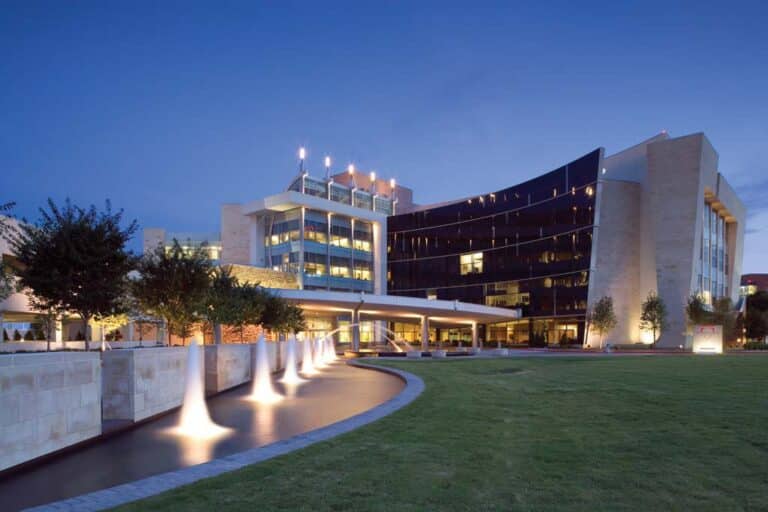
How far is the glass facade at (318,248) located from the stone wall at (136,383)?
55.7 meters

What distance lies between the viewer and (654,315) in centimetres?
5900

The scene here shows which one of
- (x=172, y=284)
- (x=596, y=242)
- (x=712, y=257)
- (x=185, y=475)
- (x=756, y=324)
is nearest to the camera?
(x=185, y=475)

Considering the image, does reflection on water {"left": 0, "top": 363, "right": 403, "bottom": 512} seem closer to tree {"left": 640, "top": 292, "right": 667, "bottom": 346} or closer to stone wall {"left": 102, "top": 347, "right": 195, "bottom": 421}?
stone wall {"left": 102, "top": 347, "right": 195, "bottom": 421}

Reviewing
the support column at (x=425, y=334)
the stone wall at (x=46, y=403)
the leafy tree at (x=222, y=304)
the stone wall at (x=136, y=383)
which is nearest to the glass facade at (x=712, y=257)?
the support column at (x=425, y=334)

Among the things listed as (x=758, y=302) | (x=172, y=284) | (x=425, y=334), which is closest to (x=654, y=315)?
(x=425, y=334)

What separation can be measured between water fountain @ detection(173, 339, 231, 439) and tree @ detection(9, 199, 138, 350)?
387 cm

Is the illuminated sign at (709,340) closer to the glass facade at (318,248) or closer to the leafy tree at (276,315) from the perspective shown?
the leafy tree at (276,315)

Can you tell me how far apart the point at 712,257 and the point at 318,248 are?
49.8m

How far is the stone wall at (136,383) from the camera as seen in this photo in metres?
11.3

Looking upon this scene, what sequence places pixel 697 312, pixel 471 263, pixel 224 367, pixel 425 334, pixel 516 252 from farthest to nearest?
pixel 471 263 → pixel 516 252 → pixel 425 334 → pixel 697 312 → pixel 224 367

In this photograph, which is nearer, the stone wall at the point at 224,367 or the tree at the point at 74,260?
the tree at the point at 74,260

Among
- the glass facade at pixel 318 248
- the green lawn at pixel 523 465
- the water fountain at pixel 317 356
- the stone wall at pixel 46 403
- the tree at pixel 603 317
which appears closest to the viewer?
the green lawn at pixel 523 465

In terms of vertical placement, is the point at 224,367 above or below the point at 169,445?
below

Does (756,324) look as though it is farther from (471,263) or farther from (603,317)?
(471,263)
